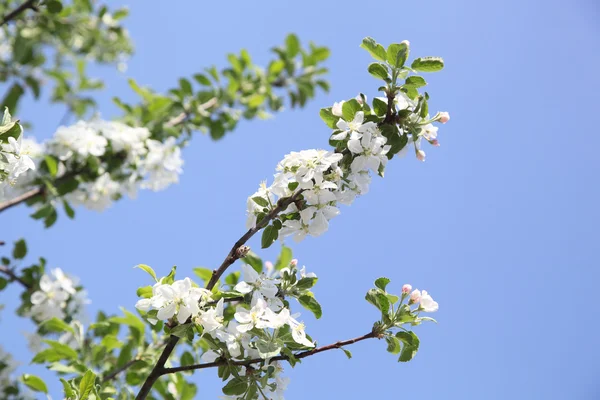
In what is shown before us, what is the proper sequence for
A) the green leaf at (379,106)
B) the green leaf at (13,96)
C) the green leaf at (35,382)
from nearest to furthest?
the green leaf at (379,106), the green leaf at (35,382), the green leaf at (13,96)

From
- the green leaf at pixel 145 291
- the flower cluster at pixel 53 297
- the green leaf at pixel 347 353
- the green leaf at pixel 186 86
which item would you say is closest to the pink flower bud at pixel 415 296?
the green leaf at pixel 347 353

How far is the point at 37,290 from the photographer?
3.78m

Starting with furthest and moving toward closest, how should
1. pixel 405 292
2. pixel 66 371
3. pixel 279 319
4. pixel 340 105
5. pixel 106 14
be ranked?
pixel 106 14
pixel 66 371
pixel 340 105
pixel 405 292
pixel 279 319

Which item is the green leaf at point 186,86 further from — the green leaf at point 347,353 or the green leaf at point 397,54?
the green leaf at point 347,353

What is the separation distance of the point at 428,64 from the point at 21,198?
2849 millimetres

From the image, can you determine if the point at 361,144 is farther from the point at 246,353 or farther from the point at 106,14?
the point at 106,14

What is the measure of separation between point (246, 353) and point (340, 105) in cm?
99

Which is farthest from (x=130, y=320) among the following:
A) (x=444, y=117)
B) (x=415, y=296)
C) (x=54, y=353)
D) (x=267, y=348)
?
(x=444, y=117)

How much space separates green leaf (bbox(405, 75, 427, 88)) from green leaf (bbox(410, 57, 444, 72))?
0.07m

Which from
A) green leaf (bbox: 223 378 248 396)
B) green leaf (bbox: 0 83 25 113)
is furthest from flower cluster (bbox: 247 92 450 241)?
green leaf (bbox: 0 83 25 113)

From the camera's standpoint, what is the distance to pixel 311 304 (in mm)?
2016

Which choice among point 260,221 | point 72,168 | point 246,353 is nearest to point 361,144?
point 260,221

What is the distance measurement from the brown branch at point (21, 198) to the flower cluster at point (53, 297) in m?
0.51

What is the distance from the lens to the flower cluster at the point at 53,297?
12.2 feet
